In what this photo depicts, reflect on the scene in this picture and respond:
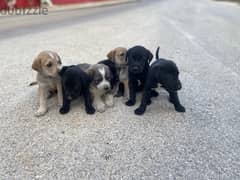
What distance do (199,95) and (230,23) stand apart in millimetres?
8024

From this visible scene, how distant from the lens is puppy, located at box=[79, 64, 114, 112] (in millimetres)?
3234

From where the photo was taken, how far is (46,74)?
3.12 meters

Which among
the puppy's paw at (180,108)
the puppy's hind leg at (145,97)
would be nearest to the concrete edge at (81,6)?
the puppy's hind leg at (145,97)

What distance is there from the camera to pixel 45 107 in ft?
10.8

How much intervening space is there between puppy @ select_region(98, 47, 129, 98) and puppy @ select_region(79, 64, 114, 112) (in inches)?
8.5

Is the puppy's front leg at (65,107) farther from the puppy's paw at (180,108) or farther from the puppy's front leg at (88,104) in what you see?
the puppy's paw at (180,108)

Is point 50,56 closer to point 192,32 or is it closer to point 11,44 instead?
point 11,44

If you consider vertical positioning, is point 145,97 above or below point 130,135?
above

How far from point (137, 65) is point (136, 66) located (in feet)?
0.06

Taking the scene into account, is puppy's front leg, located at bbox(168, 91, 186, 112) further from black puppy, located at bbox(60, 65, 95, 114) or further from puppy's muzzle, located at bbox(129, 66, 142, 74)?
black puppy, located at bbox(60, 65, 95, 114)

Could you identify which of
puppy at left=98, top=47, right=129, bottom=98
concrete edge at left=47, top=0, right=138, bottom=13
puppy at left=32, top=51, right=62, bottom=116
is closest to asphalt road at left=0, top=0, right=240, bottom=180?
puppy at left=32, top=51, right=62, bottom=116

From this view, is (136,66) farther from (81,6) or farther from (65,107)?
(81,6)
